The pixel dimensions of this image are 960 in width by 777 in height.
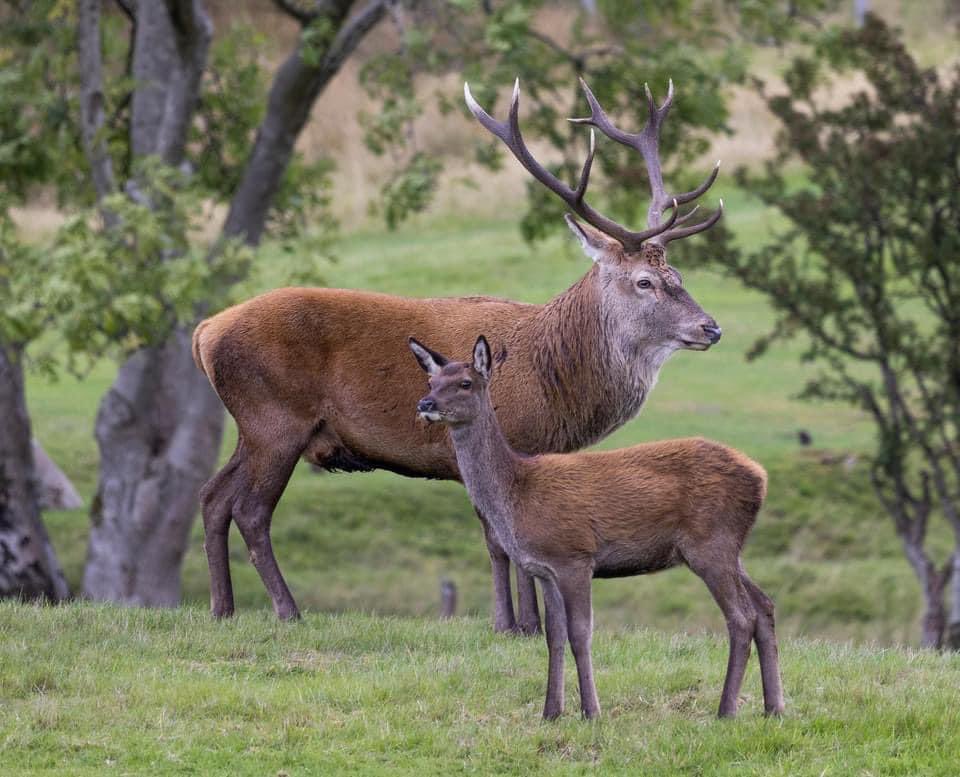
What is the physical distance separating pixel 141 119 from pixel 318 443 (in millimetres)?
9275

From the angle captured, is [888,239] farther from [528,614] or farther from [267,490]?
[267,490]

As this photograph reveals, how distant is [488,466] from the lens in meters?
8.23

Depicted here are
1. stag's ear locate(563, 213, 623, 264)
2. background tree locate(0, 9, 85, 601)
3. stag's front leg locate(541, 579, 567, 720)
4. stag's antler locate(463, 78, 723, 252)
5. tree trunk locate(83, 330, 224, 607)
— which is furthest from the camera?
tree trunk locate(83, 330, 224, 607)

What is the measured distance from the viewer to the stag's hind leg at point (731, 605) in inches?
303

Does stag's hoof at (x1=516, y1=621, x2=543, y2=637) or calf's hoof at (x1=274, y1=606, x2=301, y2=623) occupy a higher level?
stag's hoof at (x1=516, y1=621, x2=543, y2=637)

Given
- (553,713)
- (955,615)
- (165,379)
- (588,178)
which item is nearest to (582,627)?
(553,713)

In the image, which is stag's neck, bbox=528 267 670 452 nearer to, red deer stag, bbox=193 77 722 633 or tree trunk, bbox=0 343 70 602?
red deer stag, bbox=193 77 722 633

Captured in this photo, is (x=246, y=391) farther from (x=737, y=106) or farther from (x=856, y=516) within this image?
(x=737, y=106)

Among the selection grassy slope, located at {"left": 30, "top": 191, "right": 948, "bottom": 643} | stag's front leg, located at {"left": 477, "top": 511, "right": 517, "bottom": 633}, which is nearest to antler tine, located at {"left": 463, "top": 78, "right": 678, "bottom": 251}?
stag's front leg, located at {"left": 477, "top": 511, "right": 517, "bottom": 633}

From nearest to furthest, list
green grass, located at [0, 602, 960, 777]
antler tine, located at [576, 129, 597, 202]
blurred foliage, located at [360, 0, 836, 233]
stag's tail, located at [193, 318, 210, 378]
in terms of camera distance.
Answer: green grass, located at [0, 602, 960, 777]
antler tine, located at [576, 129, 597, 202]
stag's tail, located at [193, 318, 210, 378]
blurred foliage, located at [360, 0, 836, 233]

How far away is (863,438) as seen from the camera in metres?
25.9

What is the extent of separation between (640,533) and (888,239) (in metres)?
11.6

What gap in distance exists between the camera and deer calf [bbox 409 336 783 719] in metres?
7.73

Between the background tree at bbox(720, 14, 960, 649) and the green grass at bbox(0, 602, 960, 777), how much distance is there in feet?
27.8
